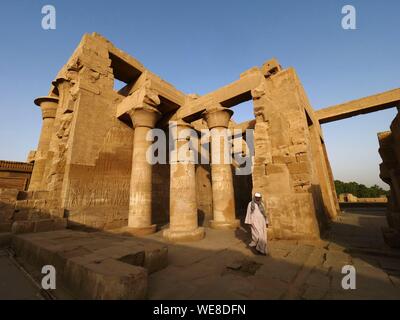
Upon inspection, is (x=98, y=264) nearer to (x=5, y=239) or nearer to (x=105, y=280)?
(x=105, y=280)

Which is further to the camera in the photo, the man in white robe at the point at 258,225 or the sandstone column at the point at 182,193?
the sandstone column at the point at 182,193

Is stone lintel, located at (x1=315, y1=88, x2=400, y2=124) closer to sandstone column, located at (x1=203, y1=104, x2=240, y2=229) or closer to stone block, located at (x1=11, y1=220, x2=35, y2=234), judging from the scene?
sandstone column, located at (x1=203, y1=104, x2=240, y2=229)

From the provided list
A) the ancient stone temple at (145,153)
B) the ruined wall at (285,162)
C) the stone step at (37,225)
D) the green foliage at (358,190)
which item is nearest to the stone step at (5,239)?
the stone step at (37,225)

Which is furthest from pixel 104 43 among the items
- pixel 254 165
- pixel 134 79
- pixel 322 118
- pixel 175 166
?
pixel 322 118

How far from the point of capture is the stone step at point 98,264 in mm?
2078

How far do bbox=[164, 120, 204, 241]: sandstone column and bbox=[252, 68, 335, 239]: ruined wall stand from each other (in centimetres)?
228

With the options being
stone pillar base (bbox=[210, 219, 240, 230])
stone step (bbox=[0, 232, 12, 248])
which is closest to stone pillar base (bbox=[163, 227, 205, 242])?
stone pillar base (bbox=[210, 219, 240, 230])

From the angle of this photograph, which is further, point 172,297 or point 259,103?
point 259,103

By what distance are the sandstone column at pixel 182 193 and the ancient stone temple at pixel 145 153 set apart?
36 millimetres

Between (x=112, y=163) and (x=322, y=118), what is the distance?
12251 mm

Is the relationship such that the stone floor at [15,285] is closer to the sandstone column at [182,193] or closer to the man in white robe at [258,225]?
the sandstone column at [182,193]

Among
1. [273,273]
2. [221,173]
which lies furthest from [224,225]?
[273,273]

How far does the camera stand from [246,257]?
4227mm
